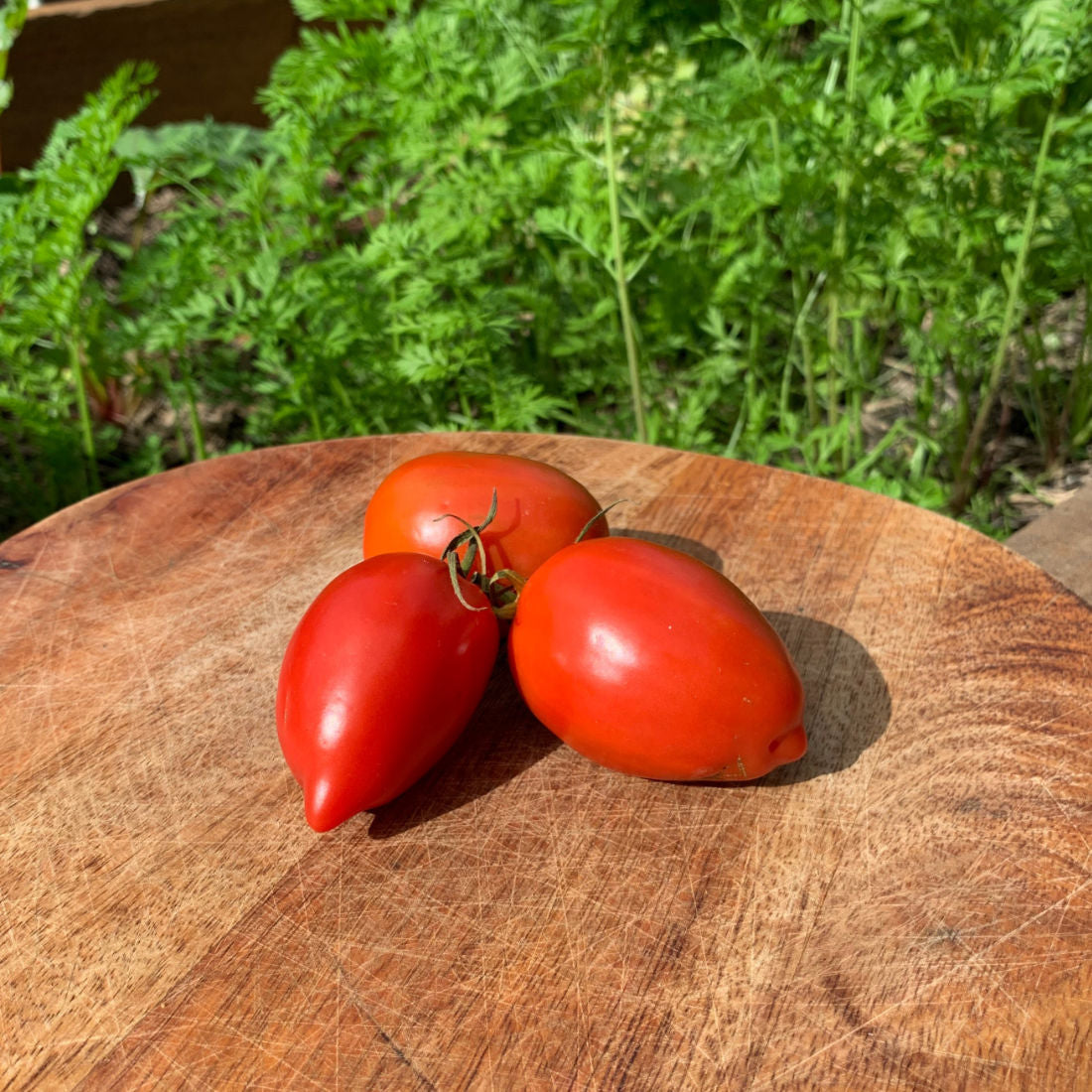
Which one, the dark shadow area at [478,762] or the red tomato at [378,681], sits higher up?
the red tomato at [378,681]

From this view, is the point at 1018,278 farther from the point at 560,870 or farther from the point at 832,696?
the point at 560,870

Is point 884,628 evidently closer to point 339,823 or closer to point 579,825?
point 579,825

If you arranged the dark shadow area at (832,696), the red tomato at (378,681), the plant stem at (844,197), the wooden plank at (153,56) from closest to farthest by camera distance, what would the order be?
the red tomato at (378,681)
the dark shadow area at (832,696)
the plant stem at (844,197)
the wooden plank at (153,56)

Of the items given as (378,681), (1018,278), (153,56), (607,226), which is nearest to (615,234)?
(607,226)

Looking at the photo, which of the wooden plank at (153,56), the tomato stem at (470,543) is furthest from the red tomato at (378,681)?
the wooden plank at (153,56)

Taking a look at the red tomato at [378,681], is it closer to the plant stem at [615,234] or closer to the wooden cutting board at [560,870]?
the wooden cutting board at [560,870]

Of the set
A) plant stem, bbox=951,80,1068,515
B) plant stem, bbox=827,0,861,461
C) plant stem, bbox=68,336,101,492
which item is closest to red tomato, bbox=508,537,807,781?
plant stem, bbox=827,0,861,461
